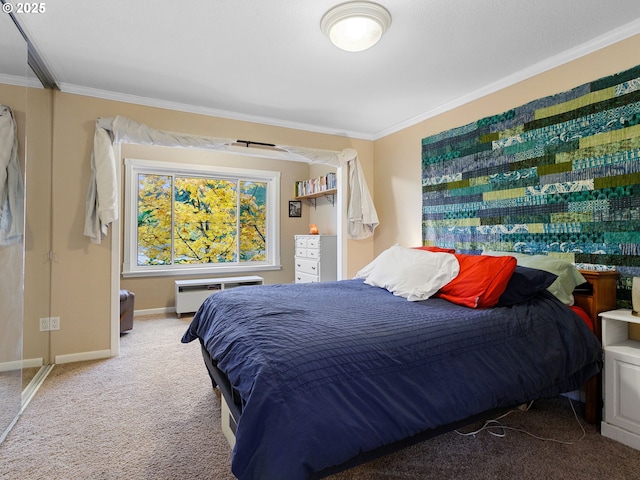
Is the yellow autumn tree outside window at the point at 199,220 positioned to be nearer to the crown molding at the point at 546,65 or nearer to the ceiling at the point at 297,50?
the ceiling at the point at 297,50

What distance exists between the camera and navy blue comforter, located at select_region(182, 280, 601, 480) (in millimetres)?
1147

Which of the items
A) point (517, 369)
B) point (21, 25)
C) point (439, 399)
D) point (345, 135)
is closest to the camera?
point (439, 399)

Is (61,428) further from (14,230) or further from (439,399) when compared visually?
(439,399)

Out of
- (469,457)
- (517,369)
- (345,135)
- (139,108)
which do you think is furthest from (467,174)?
(139,108)

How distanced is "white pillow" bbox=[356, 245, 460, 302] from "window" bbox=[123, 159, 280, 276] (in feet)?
10.8

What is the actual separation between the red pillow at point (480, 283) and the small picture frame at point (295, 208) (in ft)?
12.9

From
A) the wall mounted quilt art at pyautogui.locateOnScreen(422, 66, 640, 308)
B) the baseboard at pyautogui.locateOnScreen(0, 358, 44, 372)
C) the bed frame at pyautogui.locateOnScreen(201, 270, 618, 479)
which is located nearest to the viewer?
the bed frame at pyautogui.locateOnScreen(201, 270, 618, 479)

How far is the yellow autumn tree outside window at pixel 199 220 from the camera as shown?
5039 mm

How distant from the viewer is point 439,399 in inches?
56.3

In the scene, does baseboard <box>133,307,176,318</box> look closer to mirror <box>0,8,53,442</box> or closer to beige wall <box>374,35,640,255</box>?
mirror <box>0,8,53,442</box>

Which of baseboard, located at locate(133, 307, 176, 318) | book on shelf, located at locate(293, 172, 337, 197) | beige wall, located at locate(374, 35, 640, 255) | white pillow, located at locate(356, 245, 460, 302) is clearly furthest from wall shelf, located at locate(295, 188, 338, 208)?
baseboard, located at locate(133, 307, 176, 318)

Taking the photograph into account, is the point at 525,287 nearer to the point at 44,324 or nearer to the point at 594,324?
the point at 594,324

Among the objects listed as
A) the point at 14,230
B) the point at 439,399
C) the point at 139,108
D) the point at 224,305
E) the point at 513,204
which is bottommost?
the point at 439,399

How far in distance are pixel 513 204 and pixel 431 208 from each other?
883mm
